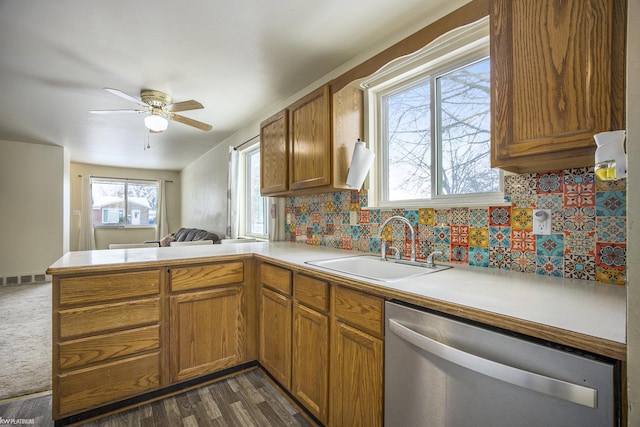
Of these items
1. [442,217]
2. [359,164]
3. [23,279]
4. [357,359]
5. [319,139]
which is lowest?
[23,279]

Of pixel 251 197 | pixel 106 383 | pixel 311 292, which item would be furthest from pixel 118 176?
pixel 311 292

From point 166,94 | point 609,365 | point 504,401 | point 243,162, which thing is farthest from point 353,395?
point 243,162

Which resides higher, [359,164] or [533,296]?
[359,164]

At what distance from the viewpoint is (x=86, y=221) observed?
6.59 m

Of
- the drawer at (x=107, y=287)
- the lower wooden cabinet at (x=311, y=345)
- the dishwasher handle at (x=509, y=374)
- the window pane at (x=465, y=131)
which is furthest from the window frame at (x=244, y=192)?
the dishwasher handle at (x=509, y=374)

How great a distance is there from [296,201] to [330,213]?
0.58 metres

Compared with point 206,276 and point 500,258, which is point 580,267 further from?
point 206,276

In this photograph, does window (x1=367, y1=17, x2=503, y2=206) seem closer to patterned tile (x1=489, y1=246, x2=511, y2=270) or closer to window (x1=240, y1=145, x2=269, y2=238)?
patterned tile (x1=489, y1=246, x2=511, y2=270)

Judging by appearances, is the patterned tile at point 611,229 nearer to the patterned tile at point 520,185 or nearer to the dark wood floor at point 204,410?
the patterned tile at point 520,185

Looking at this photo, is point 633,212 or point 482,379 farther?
point 482,379

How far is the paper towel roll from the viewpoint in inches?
75.9

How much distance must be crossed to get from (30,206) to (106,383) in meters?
4.87

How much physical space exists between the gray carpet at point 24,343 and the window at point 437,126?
2.66 metres

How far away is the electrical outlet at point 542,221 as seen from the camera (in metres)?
1.22
